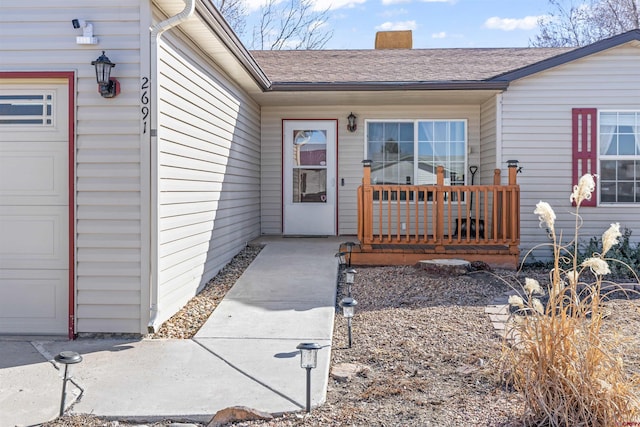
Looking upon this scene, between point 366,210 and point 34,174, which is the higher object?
point 34,174

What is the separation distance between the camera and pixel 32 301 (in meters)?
4.48

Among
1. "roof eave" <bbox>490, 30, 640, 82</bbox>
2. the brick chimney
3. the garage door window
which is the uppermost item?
the brick chimney

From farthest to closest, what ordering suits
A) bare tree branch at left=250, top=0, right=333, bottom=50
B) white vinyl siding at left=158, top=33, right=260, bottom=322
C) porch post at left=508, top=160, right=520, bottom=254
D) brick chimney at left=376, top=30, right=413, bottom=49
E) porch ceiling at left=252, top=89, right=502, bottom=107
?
bare tree branch at left=250, top=0, right=333, bottom=50 → brick chimney at left=376, top=30, right=413, bottom=49 → porch ceiling at left=252, top=89, right=502, bottom=107 → porch post at left=508, top=160, right=520, bottom=254 → white vinyl siding at left=158, top=33, right=260, bottom=322

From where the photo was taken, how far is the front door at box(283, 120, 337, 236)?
8992 mm

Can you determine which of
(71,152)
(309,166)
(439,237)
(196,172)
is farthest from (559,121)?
(71,152)

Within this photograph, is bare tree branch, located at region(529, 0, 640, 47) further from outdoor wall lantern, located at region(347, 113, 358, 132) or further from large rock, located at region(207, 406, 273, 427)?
large rock, located at region(207, 406, 273, 427)

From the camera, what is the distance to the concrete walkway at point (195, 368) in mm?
3049

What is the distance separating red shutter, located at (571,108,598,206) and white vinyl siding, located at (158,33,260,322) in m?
4.73

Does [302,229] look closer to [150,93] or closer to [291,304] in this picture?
[291,304]

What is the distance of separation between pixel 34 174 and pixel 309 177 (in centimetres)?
514

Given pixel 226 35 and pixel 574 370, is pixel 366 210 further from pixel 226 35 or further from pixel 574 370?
pixel 574 370

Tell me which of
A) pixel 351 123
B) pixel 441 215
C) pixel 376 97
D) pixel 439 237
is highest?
pixel 376 97

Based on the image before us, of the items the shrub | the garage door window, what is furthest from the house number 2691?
the shrub

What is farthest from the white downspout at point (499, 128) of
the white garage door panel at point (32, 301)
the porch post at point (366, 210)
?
the white garage door panel at point (32, 301)
